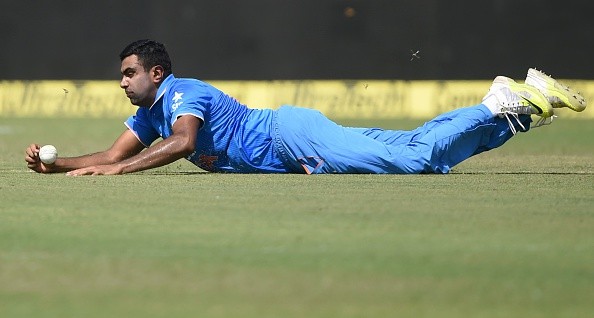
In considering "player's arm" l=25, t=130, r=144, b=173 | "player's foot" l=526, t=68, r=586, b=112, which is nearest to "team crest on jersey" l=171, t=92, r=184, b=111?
"player's arm" l=25, t=130, r=144, b=173

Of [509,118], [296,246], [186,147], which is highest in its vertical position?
[296,246]

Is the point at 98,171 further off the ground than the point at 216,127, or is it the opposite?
the point at 216,127

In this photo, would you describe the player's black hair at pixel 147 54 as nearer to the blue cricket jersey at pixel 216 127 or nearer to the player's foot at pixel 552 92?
the blue cricket jersey at pixel 216 127

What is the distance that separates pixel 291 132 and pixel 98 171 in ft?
4.25

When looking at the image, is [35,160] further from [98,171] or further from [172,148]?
[172,148]

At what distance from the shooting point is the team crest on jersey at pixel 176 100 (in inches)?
313

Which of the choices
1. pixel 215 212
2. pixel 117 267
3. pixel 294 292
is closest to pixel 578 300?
pixel 294 292

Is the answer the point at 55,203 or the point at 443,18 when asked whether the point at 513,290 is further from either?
the point at 443,18

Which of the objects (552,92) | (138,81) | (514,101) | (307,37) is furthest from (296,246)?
(307,37)

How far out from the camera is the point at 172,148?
25.3 ft

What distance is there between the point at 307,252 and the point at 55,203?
210 centimetres

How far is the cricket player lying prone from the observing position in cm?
819

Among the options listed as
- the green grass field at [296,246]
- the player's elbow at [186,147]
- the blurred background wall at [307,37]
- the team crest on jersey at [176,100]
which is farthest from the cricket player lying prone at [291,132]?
the blurred background wall at [307,37]

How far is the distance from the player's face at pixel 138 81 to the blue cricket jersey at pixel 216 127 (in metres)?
0.06
